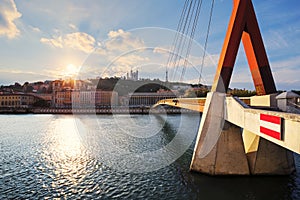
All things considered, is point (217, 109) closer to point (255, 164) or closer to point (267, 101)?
point (267, 101)

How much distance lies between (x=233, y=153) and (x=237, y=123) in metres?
3.02

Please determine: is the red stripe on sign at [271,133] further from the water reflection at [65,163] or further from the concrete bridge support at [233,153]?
the water reflection at [65,163]

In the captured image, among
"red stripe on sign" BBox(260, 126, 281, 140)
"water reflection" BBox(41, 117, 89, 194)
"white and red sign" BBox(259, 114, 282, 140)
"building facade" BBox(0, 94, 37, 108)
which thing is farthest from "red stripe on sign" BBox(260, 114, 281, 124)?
"building facade" BBox(0, 94, 37, 108)

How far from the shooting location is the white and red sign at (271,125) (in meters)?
5.50

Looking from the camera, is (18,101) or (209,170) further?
(18,101)

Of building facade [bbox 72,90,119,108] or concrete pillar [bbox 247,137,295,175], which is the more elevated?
building facade [bbox 72,90,119,108]

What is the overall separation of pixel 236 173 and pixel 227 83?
5.02 m

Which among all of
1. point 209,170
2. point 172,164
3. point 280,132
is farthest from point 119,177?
point 280,132

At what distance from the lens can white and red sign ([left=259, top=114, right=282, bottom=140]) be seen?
18.1ft

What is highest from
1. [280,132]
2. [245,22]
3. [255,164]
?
[245,22]

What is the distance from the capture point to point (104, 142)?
2316cm

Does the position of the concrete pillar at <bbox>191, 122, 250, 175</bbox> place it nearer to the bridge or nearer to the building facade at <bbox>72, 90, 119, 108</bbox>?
the bridge

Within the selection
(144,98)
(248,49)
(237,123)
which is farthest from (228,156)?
(144,98)

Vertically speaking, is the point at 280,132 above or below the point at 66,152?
above
